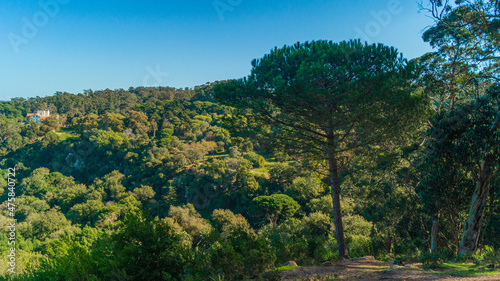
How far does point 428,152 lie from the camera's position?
6516 millimetres

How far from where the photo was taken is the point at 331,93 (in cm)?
714

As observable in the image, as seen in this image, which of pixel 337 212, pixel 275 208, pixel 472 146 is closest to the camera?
pixel 472 146

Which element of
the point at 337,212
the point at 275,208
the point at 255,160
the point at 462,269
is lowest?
the point at 275,208

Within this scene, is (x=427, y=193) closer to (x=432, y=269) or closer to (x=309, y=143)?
(x=432, y=269)

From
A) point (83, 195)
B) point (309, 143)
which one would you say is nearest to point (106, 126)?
point (83, 195)

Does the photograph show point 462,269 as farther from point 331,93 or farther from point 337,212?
point 331,93

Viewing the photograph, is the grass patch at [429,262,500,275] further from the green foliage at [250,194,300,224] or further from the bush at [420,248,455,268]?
the green foliage at [250,194,300,224]

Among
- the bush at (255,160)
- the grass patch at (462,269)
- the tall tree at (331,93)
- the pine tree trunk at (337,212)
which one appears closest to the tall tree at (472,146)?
the grass patch at (462,269)

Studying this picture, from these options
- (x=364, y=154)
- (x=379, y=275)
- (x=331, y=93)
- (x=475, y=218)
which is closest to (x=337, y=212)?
(x=364, y=154)

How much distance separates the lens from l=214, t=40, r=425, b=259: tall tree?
6.98 m

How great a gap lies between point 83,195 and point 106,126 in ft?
92.6

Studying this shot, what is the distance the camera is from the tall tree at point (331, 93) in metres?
6.98

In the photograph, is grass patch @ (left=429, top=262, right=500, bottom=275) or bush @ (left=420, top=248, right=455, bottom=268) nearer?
grass patch @ (left=429, top=262, right=500, bottom=275)

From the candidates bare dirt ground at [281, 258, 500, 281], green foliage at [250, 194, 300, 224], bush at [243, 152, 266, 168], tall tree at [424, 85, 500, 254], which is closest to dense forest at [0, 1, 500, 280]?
tall tree at [424, 85, 500, 254]
